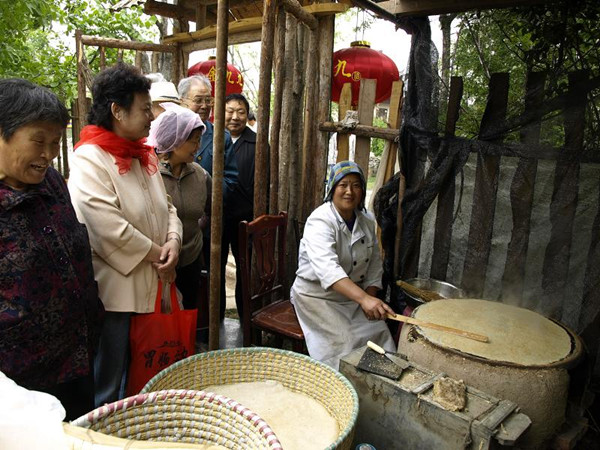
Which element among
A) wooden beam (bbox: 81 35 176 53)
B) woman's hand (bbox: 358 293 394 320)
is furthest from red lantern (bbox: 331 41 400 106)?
wooden beam (bbox: 81 35 176 53)

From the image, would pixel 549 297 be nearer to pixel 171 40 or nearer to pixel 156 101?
pixel 156 101

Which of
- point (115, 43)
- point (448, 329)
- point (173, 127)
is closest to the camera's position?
point (448, 329)

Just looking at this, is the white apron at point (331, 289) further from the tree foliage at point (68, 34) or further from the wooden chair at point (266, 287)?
the tree foliage at point (68, 34)

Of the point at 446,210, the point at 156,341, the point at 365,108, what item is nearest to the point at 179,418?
the point at 156,341

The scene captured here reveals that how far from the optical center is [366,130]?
3.94 meters

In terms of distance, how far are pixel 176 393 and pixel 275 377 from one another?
1.01 metres

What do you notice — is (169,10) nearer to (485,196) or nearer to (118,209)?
(118,209)

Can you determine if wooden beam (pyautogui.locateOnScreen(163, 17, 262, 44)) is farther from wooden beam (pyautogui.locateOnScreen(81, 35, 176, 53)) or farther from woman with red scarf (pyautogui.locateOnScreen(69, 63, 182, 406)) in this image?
woman with red scarf (pyautogui.locateOnScreen(69, 63, 182, 406))

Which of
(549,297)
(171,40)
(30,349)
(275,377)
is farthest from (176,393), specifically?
(171,40)

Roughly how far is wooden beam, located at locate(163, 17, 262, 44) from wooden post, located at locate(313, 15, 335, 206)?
1137mm

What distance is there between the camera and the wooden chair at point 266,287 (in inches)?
126

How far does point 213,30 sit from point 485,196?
3.95 metres

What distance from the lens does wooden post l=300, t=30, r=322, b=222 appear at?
405 centimetres

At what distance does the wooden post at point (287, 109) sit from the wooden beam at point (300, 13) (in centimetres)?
20
